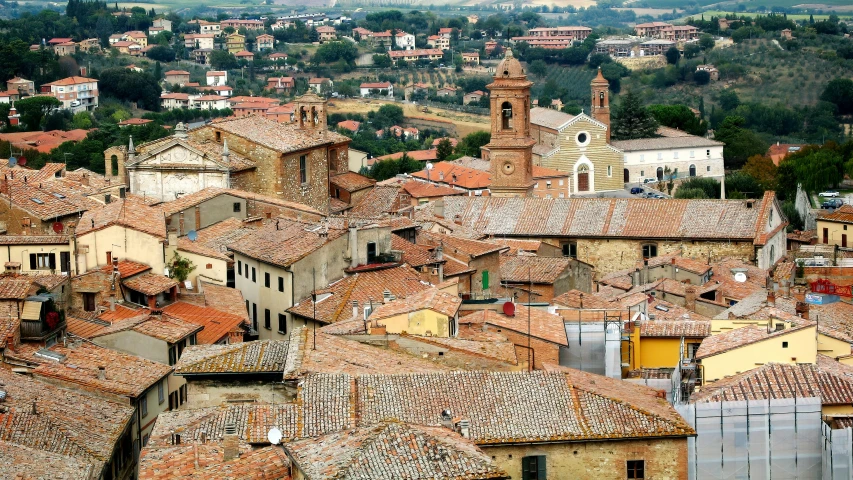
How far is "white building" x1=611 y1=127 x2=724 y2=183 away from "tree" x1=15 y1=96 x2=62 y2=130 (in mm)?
35618

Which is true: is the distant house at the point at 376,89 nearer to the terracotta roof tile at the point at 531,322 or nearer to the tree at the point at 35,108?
the tree at the point at 35,108

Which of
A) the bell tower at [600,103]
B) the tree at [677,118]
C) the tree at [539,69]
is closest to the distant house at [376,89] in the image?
the tree at [539,69]

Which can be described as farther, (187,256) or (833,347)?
(187,256)

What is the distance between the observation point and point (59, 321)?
2908 centimetres

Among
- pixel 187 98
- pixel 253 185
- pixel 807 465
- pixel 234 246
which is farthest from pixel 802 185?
pixel 187 98

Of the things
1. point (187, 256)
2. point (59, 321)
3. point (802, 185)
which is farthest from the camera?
point (802, 185)

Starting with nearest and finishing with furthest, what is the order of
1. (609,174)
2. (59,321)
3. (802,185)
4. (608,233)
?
(59,321) < (608,233) < (802,185) < (609,174)

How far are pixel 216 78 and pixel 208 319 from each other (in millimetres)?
135795

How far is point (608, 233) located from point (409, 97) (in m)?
109

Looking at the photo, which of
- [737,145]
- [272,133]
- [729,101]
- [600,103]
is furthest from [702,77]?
[272,133]

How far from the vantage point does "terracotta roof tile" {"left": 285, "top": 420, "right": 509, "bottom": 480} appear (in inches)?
690

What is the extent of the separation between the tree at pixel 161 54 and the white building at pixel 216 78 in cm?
828

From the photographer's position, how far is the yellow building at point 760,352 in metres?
24.3

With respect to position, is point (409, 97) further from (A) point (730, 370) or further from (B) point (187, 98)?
(A) point (730, 370)
